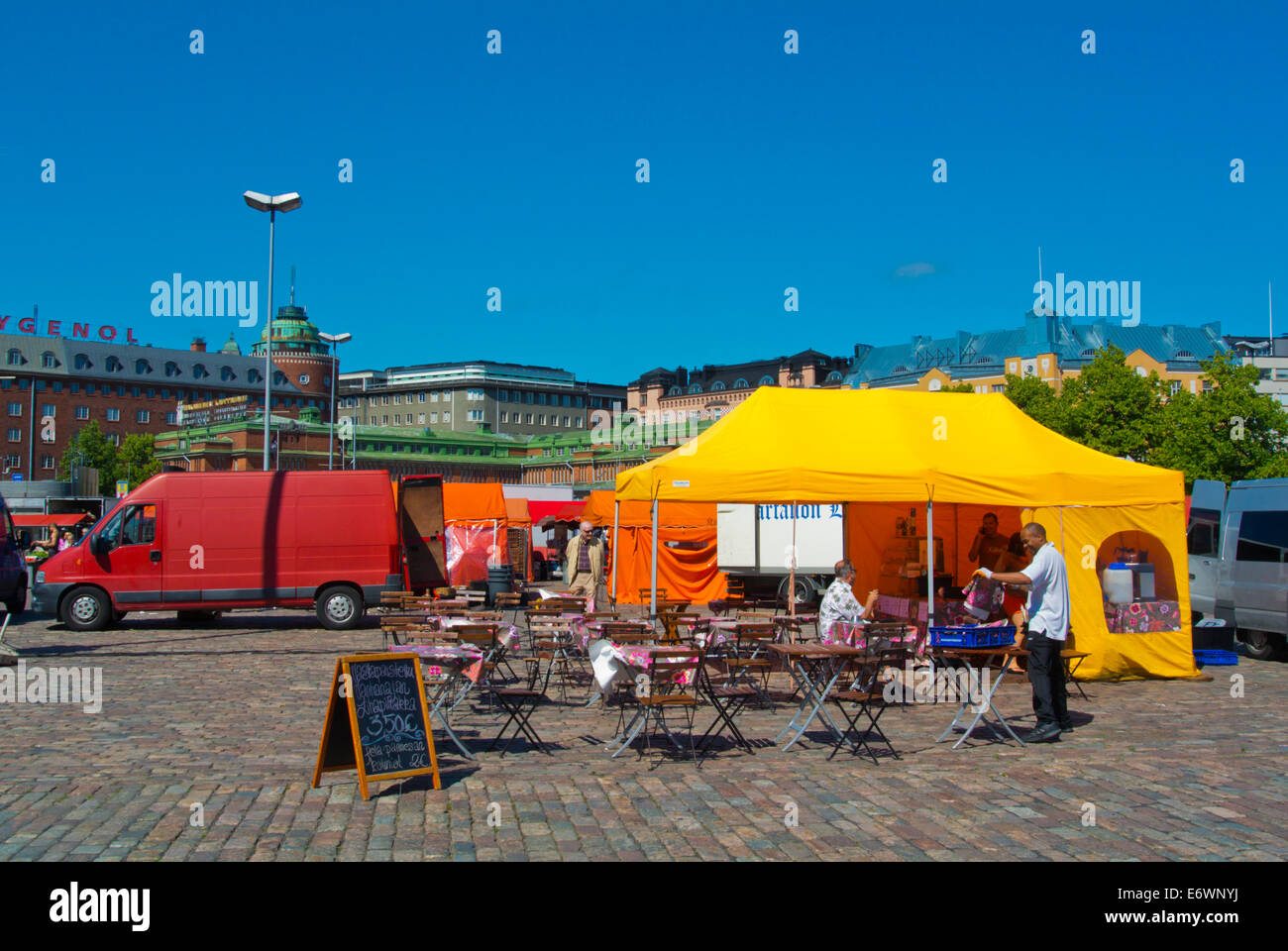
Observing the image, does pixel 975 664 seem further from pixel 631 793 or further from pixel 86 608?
pixel 86 608

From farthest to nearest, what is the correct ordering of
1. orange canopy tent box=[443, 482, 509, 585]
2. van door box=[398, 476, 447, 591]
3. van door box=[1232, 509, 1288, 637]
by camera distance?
orange canopy tent box=[443, 482, 509, 585] < van door box=[398, 476, 447, 591] < van door box=[1232, 509, 1288, 637]

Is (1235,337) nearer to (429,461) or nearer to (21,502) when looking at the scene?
(429,461)

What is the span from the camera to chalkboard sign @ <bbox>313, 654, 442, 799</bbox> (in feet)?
24.4

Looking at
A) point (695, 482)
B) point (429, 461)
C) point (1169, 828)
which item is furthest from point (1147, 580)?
point (429, 461)

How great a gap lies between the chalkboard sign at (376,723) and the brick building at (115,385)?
387 feet

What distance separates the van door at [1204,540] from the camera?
786 inches

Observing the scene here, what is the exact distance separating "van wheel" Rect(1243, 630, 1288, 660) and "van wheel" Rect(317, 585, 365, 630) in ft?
47.9

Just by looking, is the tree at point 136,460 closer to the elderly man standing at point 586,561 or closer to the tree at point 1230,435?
the tree at point 1230,435

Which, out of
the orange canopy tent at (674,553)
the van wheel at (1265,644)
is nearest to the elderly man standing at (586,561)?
the orange canopy tent at (674,553)

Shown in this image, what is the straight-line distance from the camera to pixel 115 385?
13225cm

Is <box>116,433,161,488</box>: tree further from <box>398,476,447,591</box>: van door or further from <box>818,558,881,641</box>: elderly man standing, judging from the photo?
<box>818,558,881,641</box>: elderly man standing

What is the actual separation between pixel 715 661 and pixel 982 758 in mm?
2904

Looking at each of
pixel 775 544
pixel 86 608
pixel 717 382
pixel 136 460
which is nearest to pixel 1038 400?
pixel 775 544

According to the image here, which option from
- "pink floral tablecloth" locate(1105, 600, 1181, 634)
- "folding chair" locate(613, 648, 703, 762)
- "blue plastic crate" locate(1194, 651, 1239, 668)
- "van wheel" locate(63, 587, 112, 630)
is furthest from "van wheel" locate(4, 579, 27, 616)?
"blue plastic crate" locate(1194, 651, 1239, 668)
